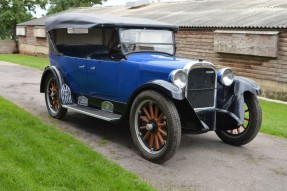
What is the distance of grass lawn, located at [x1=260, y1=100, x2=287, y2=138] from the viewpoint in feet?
26.6

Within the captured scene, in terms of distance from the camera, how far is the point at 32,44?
112ft

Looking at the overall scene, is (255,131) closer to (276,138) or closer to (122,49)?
(276,138)

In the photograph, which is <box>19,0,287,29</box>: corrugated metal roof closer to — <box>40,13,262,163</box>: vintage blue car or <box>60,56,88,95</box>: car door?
<box>40,13,262,163</box>: vintage blue car

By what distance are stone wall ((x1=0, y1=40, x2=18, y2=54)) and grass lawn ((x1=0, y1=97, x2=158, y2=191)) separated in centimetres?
3133

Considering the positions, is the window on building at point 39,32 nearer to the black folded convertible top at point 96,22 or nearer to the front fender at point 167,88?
the black folded convertible top at point 96,22

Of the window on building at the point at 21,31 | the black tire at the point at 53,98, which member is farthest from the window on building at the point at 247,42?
the window on building at the point at 21,31

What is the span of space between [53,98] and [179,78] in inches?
137

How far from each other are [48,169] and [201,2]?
21015 mm

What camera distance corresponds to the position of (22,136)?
19.4ft

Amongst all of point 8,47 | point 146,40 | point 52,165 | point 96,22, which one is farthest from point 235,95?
point 8,47

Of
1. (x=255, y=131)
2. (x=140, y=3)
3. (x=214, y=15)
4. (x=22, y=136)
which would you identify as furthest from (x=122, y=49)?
(x=140, y=3)

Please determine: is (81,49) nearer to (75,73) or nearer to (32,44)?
(75,73)

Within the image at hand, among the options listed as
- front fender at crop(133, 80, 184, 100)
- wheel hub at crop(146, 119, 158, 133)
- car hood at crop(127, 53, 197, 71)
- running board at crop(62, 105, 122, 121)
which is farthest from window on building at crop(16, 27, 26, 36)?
wheel hub at crop(146, 119, 158, 133)

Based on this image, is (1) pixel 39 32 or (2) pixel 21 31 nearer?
(1) pixel 39 32
